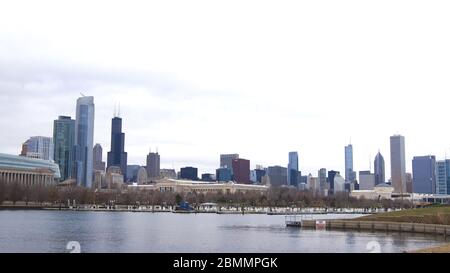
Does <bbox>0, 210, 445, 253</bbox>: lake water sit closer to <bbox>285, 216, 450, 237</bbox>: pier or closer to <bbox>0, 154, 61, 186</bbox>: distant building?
<bbox>285, 216, 450, 237</bbox>: pier

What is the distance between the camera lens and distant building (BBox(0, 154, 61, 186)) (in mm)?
179650

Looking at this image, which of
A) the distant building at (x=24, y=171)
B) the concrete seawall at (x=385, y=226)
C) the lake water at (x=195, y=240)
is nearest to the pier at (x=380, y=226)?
the concrete seawall at (x=385, y=226)

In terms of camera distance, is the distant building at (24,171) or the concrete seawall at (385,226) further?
the distant building at (24,171)

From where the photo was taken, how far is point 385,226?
245ft

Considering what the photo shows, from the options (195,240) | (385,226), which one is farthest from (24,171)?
(195,240)

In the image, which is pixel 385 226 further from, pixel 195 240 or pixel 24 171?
pixel 24 171

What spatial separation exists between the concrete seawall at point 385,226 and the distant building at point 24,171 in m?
120

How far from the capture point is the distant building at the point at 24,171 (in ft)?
589

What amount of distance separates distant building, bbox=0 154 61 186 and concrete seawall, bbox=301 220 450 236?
11997 cm

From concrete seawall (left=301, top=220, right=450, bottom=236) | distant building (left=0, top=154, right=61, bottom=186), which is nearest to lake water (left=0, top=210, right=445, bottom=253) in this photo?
concrete seawall (left=301, top=220, right=450, bottom=236)

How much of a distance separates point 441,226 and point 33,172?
15896cm

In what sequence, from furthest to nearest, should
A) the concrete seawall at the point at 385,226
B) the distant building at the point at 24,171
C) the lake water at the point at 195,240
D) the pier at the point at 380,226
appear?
the distant building at the point at 24,171, the pier at the point at 380,226, the concrete seawall at the point at 385,226, the lake water at the point at 195,240

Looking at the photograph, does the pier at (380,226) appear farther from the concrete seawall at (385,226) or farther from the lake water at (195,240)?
the lake water at (195,240)

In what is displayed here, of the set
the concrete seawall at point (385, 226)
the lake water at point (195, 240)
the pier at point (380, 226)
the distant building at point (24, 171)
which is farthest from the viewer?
the distant building at point (24, 171)
